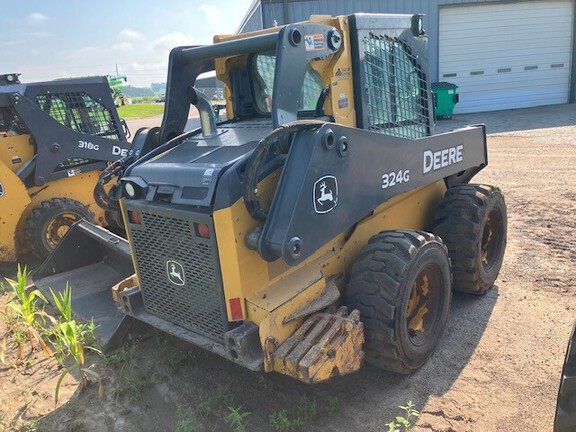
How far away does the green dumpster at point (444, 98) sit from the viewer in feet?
58.4

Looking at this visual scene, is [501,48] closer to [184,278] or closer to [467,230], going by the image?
[467,230]

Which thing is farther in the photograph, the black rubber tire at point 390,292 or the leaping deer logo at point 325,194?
the black rubber tire at point 390,292

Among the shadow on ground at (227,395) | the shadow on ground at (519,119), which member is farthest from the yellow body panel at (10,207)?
the shadow on ground at (519,119)

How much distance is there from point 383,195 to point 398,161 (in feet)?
0.92

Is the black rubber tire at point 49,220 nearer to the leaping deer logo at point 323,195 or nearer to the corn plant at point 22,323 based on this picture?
the corn plant at point 22,323

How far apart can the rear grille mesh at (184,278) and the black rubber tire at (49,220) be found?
3.13m

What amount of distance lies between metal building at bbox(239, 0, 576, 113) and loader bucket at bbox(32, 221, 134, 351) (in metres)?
15.3

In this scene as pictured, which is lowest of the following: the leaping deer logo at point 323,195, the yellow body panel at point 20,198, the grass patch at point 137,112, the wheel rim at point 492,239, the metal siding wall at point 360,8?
the grass patch at point 137,112

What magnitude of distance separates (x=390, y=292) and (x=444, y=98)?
53.9 ft

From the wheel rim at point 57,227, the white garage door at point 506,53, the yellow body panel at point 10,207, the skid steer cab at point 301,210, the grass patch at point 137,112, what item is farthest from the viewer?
the grass patch at point 137,112

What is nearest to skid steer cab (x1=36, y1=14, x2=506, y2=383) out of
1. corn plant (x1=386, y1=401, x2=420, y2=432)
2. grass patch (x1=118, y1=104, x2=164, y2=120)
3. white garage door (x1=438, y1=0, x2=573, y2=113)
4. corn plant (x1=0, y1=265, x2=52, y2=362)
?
corn plant (x1=386, y1=401, x2=420, y2=432)

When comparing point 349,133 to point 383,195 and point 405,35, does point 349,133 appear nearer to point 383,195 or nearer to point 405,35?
point 383,195

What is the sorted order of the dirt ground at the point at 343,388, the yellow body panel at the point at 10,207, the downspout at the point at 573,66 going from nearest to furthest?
1. the dirt ground at the point at 343,388
2. the yellow body panel at the point at 10,207
3. the downspout at the point at 573,66

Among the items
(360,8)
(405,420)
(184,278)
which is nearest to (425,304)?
(405,420)
